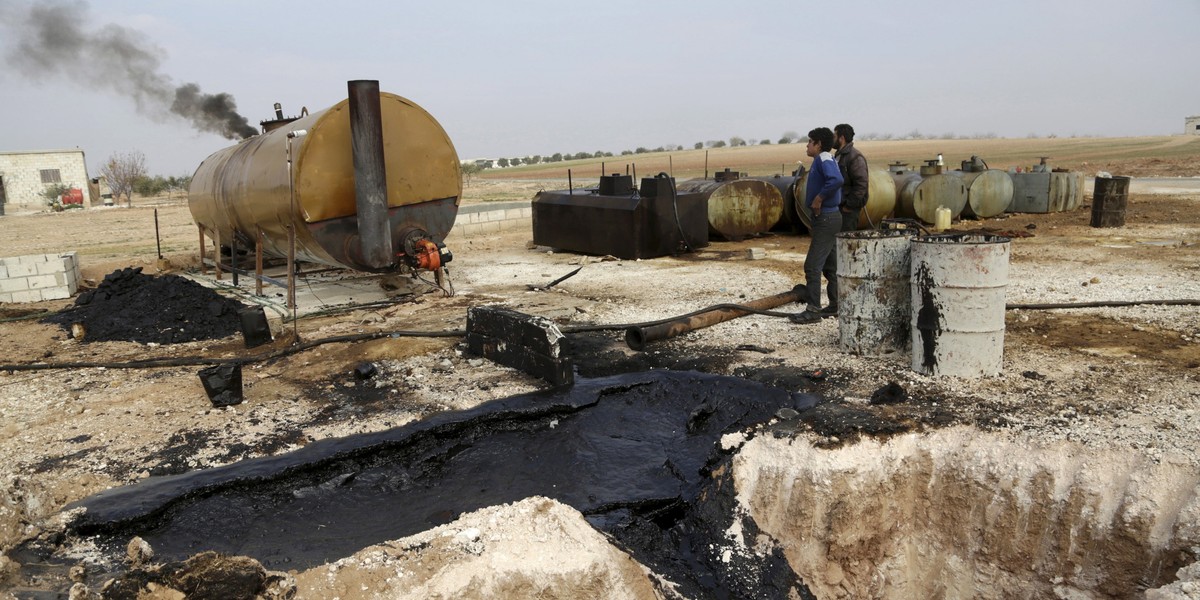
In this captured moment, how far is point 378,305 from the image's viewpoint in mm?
8375

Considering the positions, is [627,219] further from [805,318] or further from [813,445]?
[813,445]

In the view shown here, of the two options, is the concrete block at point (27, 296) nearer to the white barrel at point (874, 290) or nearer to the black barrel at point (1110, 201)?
the white barrel at point (874, 290)

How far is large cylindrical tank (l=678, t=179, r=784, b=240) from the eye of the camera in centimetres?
1290

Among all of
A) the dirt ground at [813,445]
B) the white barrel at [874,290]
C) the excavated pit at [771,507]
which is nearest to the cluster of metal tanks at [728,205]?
the dirt ground at [813,445]

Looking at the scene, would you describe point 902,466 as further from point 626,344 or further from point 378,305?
point 378,305

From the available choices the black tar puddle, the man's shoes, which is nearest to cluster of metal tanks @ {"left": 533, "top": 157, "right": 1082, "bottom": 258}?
the man's shoes

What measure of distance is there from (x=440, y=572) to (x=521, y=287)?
640 cm

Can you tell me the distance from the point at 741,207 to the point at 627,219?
9.35 feet

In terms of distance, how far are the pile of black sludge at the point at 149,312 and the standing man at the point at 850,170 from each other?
243 inches

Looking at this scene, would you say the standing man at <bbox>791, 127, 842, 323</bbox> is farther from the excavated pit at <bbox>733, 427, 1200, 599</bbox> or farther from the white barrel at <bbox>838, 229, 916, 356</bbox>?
the excavated pit at <bbox>733, 427, 1200, 599</bbox>

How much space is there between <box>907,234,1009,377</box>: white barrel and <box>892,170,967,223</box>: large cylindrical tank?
31.3ft

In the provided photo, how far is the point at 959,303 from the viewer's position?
4.81 meters

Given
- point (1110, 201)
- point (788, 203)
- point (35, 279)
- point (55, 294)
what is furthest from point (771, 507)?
point (1110, 201)

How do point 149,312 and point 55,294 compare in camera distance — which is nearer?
point 149,312
